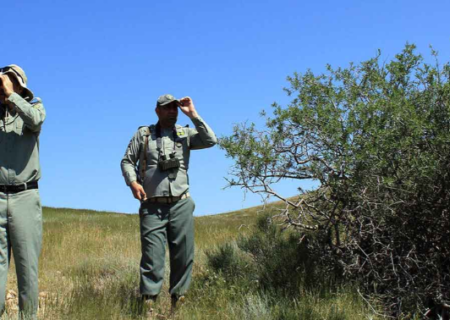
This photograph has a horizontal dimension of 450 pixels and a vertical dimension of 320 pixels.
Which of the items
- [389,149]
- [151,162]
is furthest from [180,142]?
[389,149]

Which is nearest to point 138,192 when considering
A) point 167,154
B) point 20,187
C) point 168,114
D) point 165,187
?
point 165,187

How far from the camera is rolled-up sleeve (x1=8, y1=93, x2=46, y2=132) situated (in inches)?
187

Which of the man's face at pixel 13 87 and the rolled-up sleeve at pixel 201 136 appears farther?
the rolled-up sleeve at pixel 201 136

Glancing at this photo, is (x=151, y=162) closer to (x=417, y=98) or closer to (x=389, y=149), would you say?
(x=389, y=149)

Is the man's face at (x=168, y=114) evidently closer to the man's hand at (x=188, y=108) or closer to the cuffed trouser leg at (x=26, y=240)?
the man's hand at (x=188, y=108)

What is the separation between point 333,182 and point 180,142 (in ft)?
5.48

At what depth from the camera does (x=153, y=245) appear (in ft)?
18.5

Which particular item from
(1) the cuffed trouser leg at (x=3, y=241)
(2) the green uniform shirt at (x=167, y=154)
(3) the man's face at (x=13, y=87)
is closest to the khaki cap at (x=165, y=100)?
(2) the green uniform shirt at (x=167, y=154)

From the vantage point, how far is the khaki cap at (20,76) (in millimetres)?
4980

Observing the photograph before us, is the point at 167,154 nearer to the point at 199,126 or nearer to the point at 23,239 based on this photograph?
the point at 199,126

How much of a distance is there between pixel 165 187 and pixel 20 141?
1486 millimetres

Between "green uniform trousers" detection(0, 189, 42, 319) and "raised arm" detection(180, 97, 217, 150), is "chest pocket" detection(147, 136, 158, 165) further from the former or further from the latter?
"green uniform trousers" detection(0, 189, 42, 319)

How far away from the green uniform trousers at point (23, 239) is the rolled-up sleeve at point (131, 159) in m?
1.05

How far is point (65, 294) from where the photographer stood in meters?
6.25
